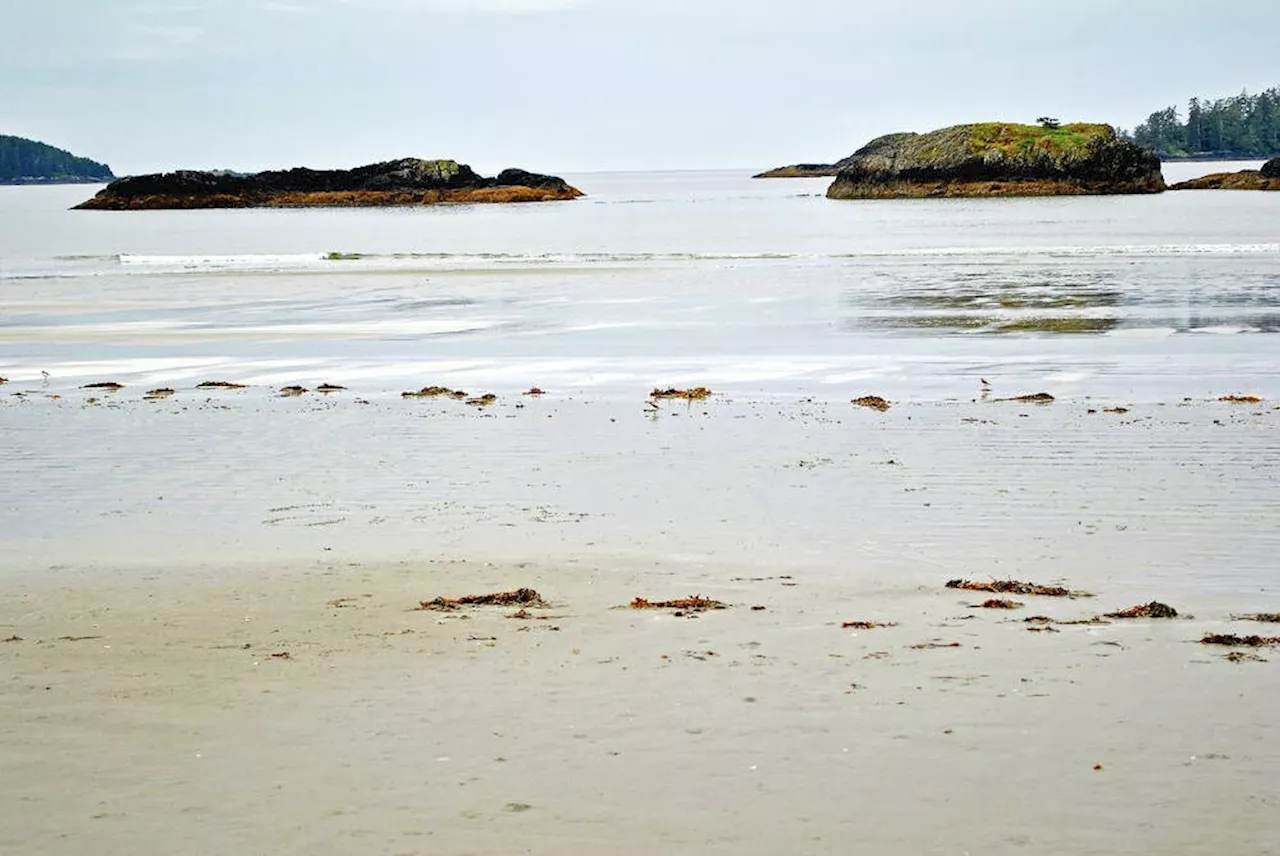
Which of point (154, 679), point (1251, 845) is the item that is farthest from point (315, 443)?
point (1251, 845)

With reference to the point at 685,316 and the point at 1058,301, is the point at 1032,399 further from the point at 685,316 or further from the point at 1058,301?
the point at 1058,301

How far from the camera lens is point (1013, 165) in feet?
458

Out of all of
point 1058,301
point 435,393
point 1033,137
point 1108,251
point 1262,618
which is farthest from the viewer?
point 1033,137

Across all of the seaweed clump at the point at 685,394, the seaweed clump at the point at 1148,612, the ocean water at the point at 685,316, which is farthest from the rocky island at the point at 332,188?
the seaweed clump at the point at 1148,612

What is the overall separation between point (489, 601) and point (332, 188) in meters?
182

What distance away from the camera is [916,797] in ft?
16.7

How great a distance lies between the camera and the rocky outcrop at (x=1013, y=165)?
447 feet

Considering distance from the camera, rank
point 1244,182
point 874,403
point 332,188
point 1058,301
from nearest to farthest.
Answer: point 874,403
point 1058,301
point 1244,182
point 332,188

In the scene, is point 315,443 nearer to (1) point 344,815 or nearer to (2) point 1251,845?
(1) point 344,815

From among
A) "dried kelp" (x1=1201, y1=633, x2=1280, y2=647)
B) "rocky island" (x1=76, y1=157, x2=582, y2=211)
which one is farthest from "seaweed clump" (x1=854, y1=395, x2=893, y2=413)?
"rocky island" (x1=76, y1=157, x2=582, y2=211)

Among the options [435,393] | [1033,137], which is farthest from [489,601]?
[1033,137]

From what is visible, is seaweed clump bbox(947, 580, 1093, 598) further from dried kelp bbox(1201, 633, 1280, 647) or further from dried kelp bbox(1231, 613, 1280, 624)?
dried kelp bbox(1201, 633, 1280, 647)

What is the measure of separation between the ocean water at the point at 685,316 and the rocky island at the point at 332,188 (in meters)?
112

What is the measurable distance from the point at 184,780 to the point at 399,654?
1569mm
